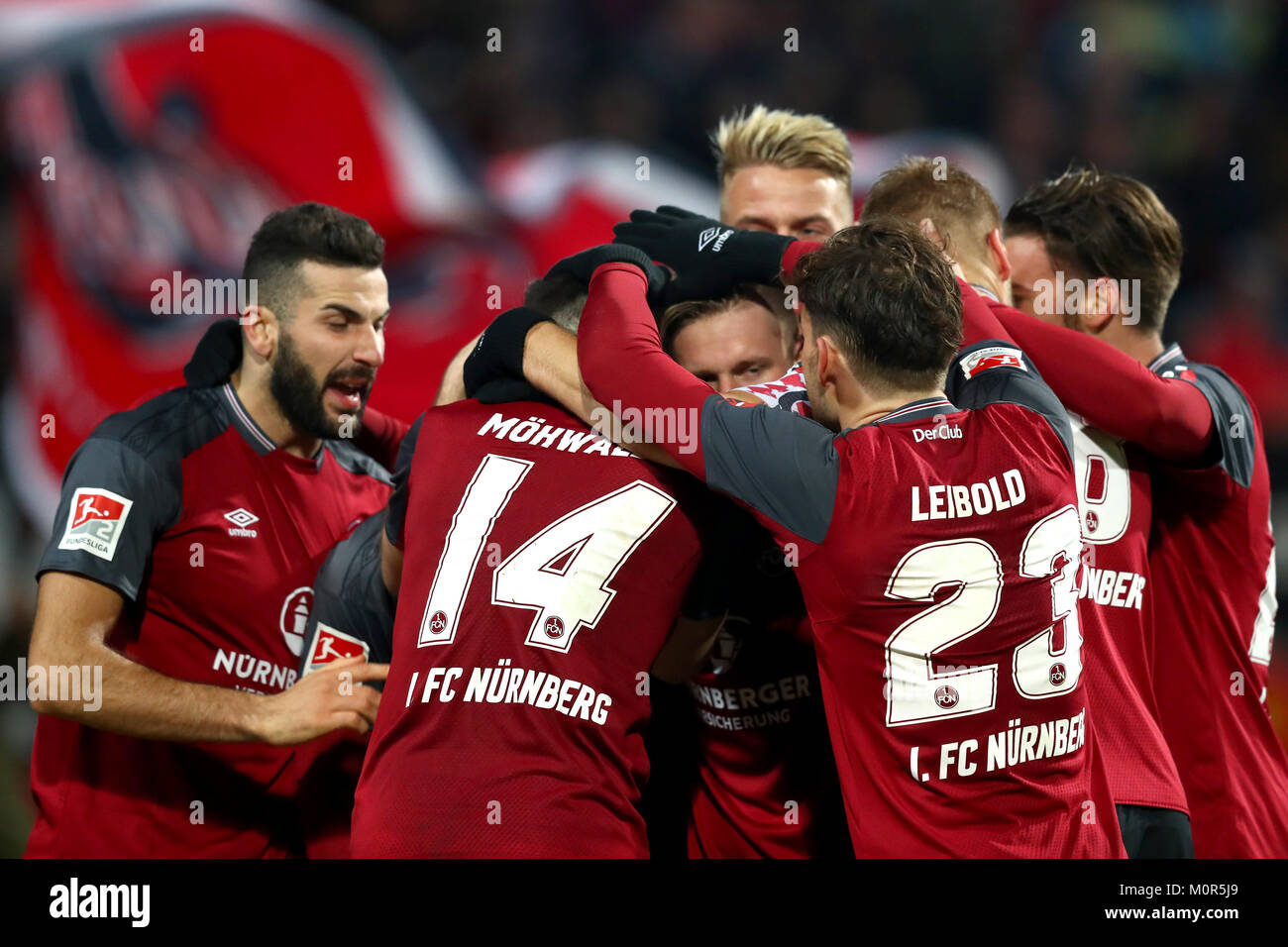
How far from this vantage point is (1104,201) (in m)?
2.87

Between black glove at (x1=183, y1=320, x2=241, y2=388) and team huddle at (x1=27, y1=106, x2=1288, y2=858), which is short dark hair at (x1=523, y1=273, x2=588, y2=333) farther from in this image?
black glove at (x1=183, y1=320, x2=241, y2=388)

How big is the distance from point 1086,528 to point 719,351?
888 mm

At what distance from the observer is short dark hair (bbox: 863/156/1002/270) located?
2693 mm

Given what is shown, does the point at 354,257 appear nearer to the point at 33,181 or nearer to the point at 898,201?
the point at 898,201

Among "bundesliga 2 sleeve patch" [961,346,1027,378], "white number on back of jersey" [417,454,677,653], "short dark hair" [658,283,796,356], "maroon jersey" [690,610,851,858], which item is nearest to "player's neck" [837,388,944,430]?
"bundesliga 2 sleeve patch" [961,346,1027,378]

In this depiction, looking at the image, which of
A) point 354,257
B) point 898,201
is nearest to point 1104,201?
point 898,201

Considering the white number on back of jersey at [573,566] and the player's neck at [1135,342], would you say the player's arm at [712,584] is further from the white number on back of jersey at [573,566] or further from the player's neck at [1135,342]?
the player's neck at [1135,342]

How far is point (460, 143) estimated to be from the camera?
264 inches

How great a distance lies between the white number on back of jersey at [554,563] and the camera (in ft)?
7.25

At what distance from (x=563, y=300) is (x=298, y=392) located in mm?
899

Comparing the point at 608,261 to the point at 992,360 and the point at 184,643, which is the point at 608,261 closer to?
the point at 992,360

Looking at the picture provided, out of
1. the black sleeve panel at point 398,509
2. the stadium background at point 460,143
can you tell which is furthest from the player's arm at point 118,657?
the stadium background at point 460,143

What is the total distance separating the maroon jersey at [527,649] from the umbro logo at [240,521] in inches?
28.4

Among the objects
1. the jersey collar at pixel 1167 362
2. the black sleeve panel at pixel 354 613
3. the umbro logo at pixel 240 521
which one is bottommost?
the black sleeve panel at pixel 354 613
